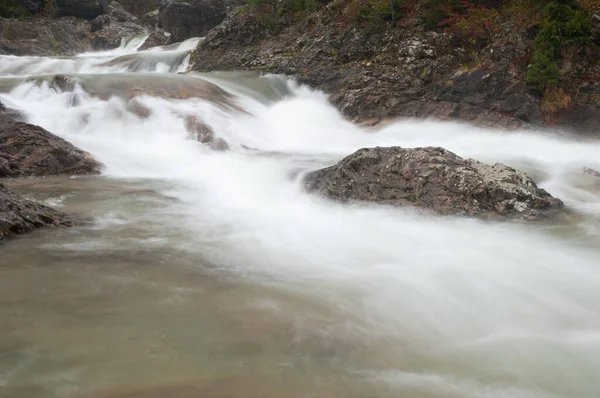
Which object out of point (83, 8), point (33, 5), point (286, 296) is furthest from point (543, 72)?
point (83, 8)

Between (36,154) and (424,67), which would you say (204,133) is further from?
(424,67)

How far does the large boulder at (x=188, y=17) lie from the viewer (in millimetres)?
25312

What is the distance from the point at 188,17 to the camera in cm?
2559

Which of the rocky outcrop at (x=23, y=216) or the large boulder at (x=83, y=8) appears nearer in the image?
the rocky outcrop at (x=23, y=216)

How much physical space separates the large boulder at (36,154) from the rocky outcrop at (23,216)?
309 cm

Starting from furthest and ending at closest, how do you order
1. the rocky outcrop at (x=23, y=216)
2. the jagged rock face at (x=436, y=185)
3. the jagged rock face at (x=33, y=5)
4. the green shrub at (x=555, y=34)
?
the jagged rock face at (x=33, y=5)
the green shrub at (x=555, y=34)
the jagged rock face at (x=436, y=185)
the rocky outcrop at (x=23, y=216)

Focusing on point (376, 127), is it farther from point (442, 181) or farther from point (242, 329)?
point (242, 329)

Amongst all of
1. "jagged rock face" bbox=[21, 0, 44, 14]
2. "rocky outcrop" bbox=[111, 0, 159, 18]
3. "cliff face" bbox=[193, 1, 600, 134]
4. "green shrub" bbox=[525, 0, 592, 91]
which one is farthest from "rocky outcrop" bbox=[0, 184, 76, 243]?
"rocky outcrop" bbox=[111, 0, 159, 18]

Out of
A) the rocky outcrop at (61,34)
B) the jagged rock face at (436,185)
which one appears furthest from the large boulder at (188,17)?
the jagged rock face at (436,185)

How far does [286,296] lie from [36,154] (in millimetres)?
6551

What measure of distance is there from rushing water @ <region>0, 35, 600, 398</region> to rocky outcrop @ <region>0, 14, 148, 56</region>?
22.5 m

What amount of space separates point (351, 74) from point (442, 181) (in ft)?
30.7

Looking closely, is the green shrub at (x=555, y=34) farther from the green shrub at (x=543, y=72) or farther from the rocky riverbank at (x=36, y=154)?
the rocky riverbank at (x=36, y=154)

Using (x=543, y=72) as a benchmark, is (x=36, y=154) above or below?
below
